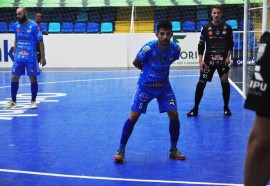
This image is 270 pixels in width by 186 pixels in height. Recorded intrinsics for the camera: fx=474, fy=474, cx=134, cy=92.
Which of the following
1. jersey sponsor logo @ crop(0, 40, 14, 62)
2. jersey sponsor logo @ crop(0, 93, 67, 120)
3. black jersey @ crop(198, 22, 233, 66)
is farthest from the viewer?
jersey sponsor logo @ crop(0, 40, 14, 62)

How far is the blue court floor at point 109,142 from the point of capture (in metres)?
5.07

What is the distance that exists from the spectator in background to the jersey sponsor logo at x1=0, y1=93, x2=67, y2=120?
614 centimetres

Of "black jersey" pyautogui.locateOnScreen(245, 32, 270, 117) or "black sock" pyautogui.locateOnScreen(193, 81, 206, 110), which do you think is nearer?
"black jersey" pyautogui.locateOnScreen(245, 32, 270, 117)

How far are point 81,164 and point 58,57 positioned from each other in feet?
41.0

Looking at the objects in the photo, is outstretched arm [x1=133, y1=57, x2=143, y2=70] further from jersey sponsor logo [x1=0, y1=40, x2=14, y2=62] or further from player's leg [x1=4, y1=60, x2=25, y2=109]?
jersey sponsor logo [x1=0, y1=40, x2=14, y2=62]

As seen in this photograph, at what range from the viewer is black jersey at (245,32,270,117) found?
9.76 feet

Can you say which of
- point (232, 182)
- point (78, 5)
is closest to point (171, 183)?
point (232, 182)

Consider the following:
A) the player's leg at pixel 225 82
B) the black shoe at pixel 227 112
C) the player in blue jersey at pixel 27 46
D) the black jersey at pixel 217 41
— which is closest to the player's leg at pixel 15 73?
the player in blue jersey at pixel 27 46

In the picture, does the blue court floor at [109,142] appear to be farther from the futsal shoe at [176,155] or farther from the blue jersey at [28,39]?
the blue jersey at [28,39]

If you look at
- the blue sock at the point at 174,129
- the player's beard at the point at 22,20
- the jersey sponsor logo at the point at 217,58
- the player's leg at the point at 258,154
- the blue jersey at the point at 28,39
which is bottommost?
the blue sock at the point at 174,129

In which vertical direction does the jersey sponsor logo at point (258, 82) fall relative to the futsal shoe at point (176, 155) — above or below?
above

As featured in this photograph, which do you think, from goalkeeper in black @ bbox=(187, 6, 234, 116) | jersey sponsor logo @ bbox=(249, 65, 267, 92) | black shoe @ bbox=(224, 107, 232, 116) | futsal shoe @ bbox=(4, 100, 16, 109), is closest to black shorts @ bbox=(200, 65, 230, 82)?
goalkeeper in black @ bbox=(187, 6, 234, 116)

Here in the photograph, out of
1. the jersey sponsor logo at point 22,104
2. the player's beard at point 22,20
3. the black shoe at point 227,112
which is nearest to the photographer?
the black shoe at point 227,112

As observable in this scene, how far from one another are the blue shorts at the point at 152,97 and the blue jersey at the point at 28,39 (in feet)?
13.7
